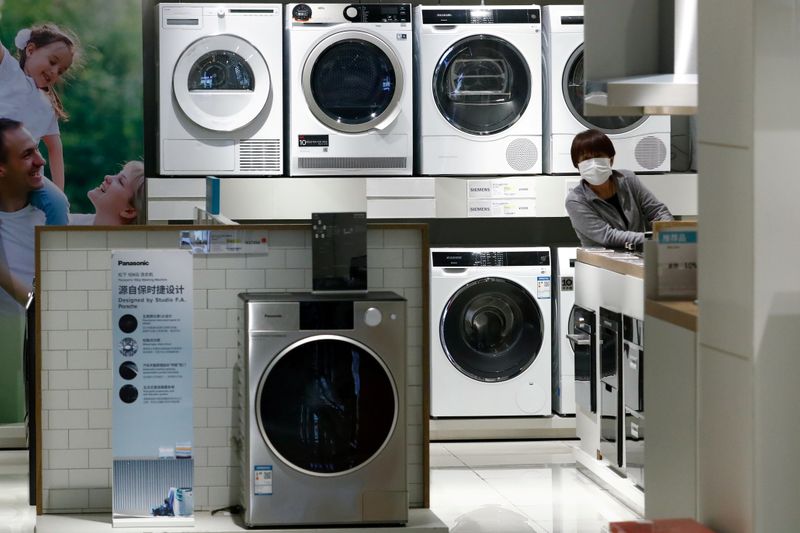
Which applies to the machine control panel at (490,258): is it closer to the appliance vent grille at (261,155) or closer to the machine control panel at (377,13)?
the appliance vent grille at (261,155)

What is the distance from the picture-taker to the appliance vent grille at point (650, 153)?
20.4 ft

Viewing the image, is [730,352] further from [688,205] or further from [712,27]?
[688,205]

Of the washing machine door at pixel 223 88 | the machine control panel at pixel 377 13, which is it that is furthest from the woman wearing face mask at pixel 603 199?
the washing machine door at pixel 223 88

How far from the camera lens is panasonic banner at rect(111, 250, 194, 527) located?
4117 millimetres

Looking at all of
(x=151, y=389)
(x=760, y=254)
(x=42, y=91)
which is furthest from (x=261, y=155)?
(x=760, y=254)

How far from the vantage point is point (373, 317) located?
4035 mm

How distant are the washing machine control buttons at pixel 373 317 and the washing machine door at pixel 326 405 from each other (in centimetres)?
8

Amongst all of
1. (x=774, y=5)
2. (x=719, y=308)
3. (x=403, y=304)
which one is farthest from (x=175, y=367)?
(x=774, y=5)

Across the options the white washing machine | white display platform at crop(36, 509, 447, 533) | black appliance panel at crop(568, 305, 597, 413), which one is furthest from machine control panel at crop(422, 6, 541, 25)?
white display platform at crop(36, 509, 447, 533)

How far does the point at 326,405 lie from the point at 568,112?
2.71m

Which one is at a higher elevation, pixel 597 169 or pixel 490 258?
pixel 597 169

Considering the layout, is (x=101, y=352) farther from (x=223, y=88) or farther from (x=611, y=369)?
(x=223, y=88)

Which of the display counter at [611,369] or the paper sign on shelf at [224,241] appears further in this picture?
the display counter at [611,369]

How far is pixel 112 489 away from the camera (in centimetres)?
418
